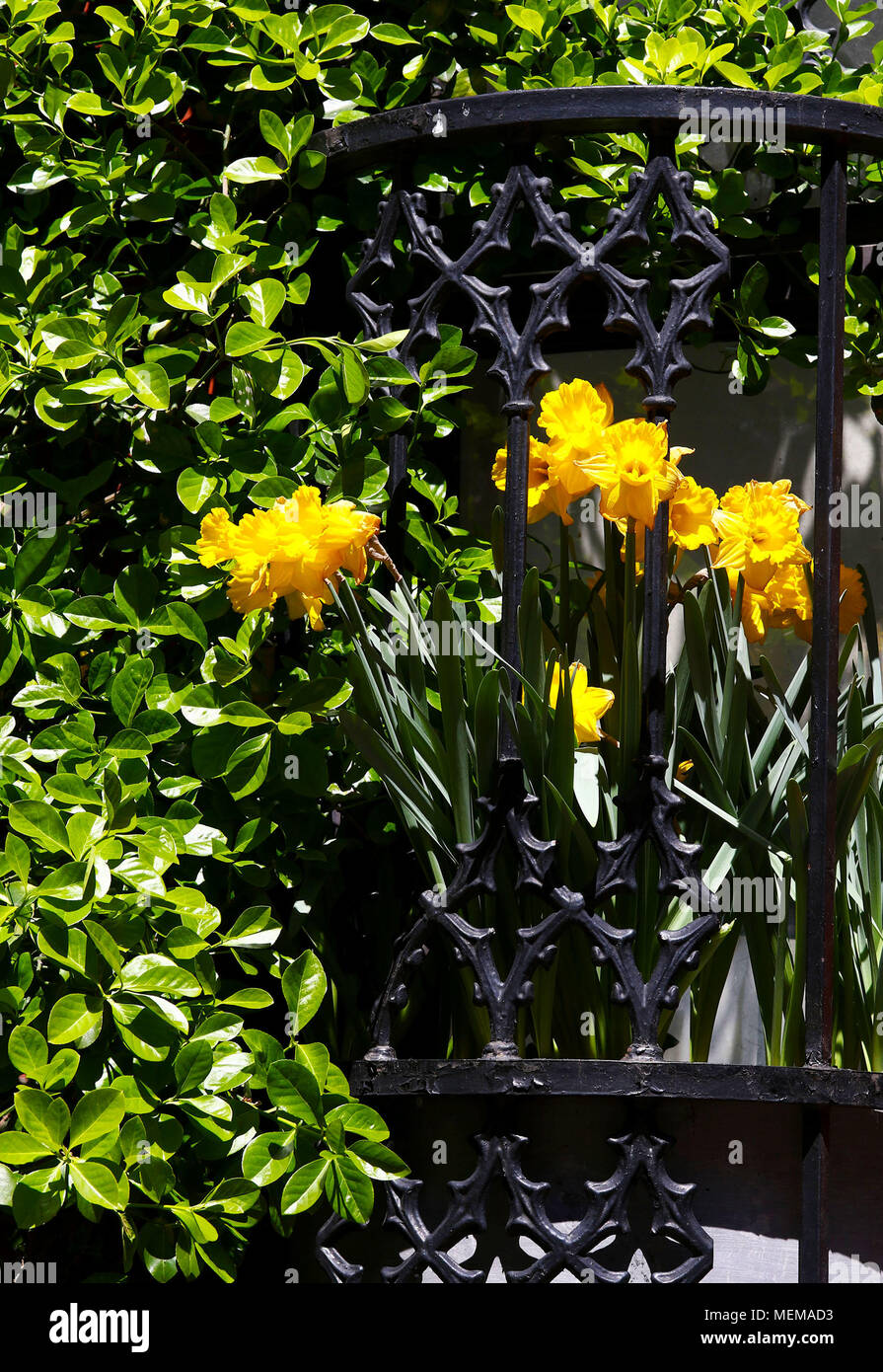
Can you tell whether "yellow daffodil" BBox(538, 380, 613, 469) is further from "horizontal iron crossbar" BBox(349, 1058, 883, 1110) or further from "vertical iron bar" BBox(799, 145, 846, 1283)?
"horizontal iron crossbar" BBox(349, 1058, 883, 1110)

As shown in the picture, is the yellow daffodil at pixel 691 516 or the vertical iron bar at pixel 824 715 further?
the yellow daffodil at pixel 691 516

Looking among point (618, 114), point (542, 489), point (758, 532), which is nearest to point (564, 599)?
point (542, 489)

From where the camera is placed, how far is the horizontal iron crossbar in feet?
5.52

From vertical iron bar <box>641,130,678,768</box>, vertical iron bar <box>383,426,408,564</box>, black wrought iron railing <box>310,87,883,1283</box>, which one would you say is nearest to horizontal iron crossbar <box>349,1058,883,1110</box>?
black wrought iron railing <box>310,87,883,1283</box>

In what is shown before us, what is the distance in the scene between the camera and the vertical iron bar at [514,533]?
5.96 ft

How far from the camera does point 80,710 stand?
189 cm

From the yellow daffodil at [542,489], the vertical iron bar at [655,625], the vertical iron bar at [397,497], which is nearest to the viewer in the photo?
the vertical iron bar at [655,625]

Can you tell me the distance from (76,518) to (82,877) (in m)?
0.70

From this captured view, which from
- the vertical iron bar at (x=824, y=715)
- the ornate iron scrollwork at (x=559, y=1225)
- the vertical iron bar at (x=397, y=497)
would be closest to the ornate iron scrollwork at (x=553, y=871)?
the ornate iron scrollwork at (x=559, y=1225)

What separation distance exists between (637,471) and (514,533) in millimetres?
177

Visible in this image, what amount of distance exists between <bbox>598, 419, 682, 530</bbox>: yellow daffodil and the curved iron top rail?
401 millimetres

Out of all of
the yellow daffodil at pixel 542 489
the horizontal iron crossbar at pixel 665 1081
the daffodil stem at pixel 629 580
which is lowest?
the horizontal iron crossbar at pixel 665 1081

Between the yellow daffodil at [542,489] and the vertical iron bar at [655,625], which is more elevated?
the yellow daffodil at [542,489]

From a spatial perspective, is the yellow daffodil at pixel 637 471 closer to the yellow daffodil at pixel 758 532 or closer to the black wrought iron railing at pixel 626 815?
the black wrought iron railing at pixel 626 815
